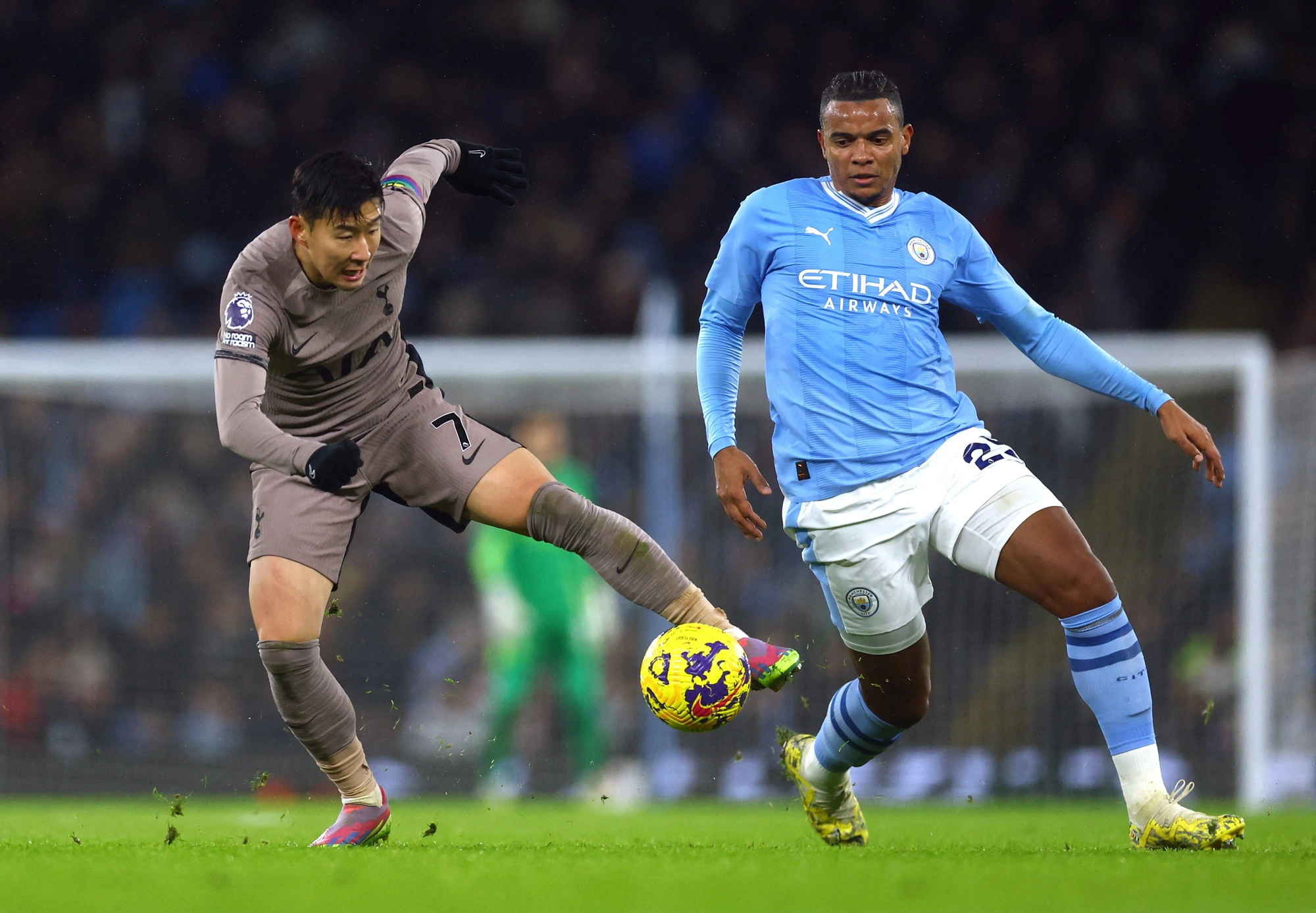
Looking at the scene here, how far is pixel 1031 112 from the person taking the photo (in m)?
14.5

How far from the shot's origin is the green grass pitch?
3.30 metres

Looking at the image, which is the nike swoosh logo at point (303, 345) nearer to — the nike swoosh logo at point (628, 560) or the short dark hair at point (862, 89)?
the nike swoosh logo at point (628, 560)

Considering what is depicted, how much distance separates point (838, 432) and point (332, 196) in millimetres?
1605

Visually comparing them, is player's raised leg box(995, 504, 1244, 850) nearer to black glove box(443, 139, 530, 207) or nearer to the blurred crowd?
black glove box(443, 139, 530, 207)

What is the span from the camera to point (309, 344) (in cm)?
486

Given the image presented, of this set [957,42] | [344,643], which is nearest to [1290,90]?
[957,42]

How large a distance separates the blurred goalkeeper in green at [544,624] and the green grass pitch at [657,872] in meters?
2.68

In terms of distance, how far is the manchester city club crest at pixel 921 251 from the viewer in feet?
16.3

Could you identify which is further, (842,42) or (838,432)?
(842,42)

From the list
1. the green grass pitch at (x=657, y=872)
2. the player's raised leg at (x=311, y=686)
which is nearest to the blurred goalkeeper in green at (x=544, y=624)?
the green grass pitch at (x=657, y=872)

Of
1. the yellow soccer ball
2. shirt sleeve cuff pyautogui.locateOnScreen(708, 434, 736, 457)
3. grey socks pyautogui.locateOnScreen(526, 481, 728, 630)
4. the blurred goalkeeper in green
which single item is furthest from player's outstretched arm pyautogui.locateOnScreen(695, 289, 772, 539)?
the blurred goalkeeper in green

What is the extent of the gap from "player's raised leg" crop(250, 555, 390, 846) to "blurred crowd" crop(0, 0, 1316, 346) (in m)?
8.90

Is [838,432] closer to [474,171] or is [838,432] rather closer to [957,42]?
[474,171]

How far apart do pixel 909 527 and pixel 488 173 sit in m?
1.87
